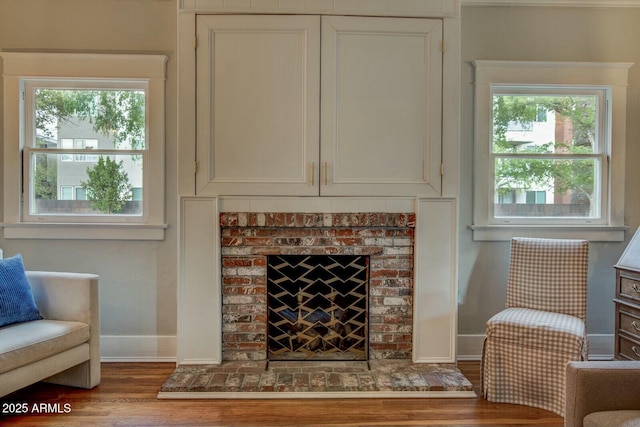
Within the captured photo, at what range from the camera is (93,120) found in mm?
3070

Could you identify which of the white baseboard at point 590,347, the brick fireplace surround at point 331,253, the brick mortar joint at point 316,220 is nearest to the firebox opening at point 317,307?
the brick fireplace surround at point 331,253

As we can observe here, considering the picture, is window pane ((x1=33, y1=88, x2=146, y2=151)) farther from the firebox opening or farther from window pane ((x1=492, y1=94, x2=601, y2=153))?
window pane ((x1=492, y1=94, x2=601, y2=153))

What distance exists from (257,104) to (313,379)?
1.79 m

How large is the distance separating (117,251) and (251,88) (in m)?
1.54

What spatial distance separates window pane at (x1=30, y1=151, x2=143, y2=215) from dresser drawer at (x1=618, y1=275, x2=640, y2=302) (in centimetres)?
330

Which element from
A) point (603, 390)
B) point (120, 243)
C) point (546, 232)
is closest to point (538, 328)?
point (603, 390)

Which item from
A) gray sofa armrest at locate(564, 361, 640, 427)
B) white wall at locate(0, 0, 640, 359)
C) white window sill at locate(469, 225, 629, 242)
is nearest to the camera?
gray sofa armrest at locate(564, 361, 640, 427)

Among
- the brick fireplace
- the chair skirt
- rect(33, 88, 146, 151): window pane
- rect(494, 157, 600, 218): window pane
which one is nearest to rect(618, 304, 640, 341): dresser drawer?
the chair skirt

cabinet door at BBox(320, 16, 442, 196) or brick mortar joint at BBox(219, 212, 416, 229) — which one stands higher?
cabinet door at BBox(320, 16, 442, 196)

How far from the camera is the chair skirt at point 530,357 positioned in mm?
2311

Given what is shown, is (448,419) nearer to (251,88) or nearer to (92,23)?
(251,88)

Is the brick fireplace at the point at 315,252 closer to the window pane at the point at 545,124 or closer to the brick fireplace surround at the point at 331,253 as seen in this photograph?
the brick fireplace surround at the point at 331,253

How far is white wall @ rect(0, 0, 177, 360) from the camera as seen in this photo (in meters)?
2.99

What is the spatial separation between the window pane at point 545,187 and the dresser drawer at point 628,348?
953 mm
